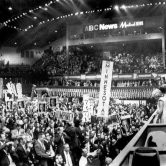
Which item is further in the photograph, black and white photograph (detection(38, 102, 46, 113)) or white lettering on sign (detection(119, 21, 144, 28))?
white lettering on sign (detection(119, 21, 144, 28))

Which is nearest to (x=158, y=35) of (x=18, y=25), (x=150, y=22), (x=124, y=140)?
(x=150, y=22)

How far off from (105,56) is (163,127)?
3286 centimetres

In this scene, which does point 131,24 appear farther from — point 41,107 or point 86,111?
point 86,111

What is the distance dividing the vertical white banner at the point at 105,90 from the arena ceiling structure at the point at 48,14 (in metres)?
13.7

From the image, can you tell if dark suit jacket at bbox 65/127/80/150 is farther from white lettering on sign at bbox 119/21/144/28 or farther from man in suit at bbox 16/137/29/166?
white lettering on sign at bbox 119/21/144/28

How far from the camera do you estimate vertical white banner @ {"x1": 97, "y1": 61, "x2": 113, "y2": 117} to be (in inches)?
427

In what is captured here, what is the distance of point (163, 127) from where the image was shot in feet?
13.6

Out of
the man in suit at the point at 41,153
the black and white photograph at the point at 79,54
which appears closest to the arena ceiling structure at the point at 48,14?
the black and white photograph at the point at 79,54

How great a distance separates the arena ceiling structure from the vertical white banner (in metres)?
13.7

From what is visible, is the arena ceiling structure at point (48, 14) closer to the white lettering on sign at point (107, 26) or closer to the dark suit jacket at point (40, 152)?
the white lettering on sign at point (107, 26)

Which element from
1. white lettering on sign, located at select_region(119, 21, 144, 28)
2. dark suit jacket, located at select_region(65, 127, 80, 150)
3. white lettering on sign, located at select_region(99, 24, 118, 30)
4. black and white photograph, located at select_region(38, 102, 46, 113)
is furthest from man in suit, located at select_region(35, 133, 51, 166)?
white lettering on sign, located at select_region(99, 24, 118, 30)

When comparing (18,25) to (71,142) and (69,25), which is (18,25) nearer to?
(69,25)

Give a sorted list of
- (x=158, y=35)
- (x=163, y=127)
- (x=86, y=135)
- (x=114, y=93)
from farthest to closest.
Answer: (x=158, y=35) < (x=114, y=93) < (x=86, y=135) < (x=163, y=127)

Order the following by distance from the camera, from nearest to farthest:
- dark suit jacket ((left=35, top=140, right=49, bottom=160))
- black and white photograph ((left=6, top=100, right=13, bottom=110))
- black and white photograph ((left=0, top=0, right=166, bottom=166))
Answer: dark suit jacket ((left=35, top=140, right=49, bottom=160)), black and white photograph ((left=6, top=100, right=13, bottom=110)), black and white photograph ((left=0, top=0, right=166, bottom=166))
